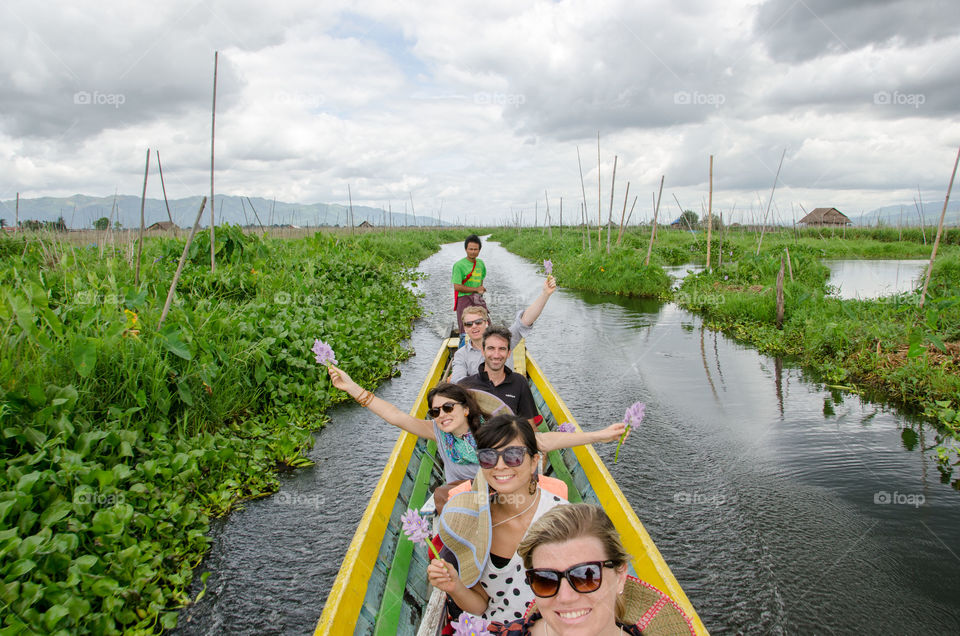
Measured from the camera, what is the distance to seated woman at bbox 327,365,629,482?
9.89 ft

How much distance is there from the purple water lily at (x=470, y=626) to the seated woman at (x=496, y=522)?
0.56ft

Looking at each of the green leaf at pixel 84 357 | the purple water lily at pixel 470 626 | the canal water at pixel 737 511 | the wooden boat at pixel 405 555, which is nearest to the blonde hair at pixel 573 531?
the purple water lily at pixel 470 626

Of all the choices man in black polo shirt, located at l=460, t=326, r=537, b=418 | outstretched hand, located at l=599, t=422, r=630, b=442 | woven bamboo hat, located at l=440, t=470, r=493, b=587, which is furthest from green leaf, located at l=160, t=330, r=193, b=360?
outstretched hand, located at l=599, t=422, r=630, b=442

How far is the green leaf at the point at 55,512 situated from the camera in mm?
3252

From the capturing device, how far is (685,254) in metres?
27.2

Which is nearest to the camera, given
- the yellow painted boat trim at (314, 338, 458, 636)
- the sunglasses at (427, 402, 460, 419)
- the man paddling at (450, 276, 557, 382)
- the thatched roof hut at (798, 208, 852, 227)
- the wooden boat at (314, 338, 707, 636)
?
the yellow painted boat trim at (314, 338, 458, 636)

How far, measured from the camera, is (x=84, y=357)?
436 cm

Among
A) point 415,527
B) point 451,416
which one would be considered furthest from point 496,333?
point 415,527

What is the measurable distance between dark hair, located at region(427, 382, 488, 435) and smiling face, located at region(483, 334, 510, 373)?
646 millimetres

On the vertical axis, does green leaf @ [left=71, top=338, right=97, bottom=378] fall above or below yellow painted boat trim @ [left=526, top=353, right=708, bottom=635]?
above

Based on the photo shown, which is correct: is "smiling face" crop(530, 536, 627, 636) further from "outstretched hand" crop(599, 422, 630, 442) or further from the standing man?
the standing man

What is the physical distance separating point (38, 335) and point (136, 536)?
1.87 meters

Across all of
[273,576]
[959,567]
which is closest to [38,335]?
[273,576]

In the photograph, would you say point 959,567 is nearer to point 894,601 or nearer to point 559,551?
point 894,601
